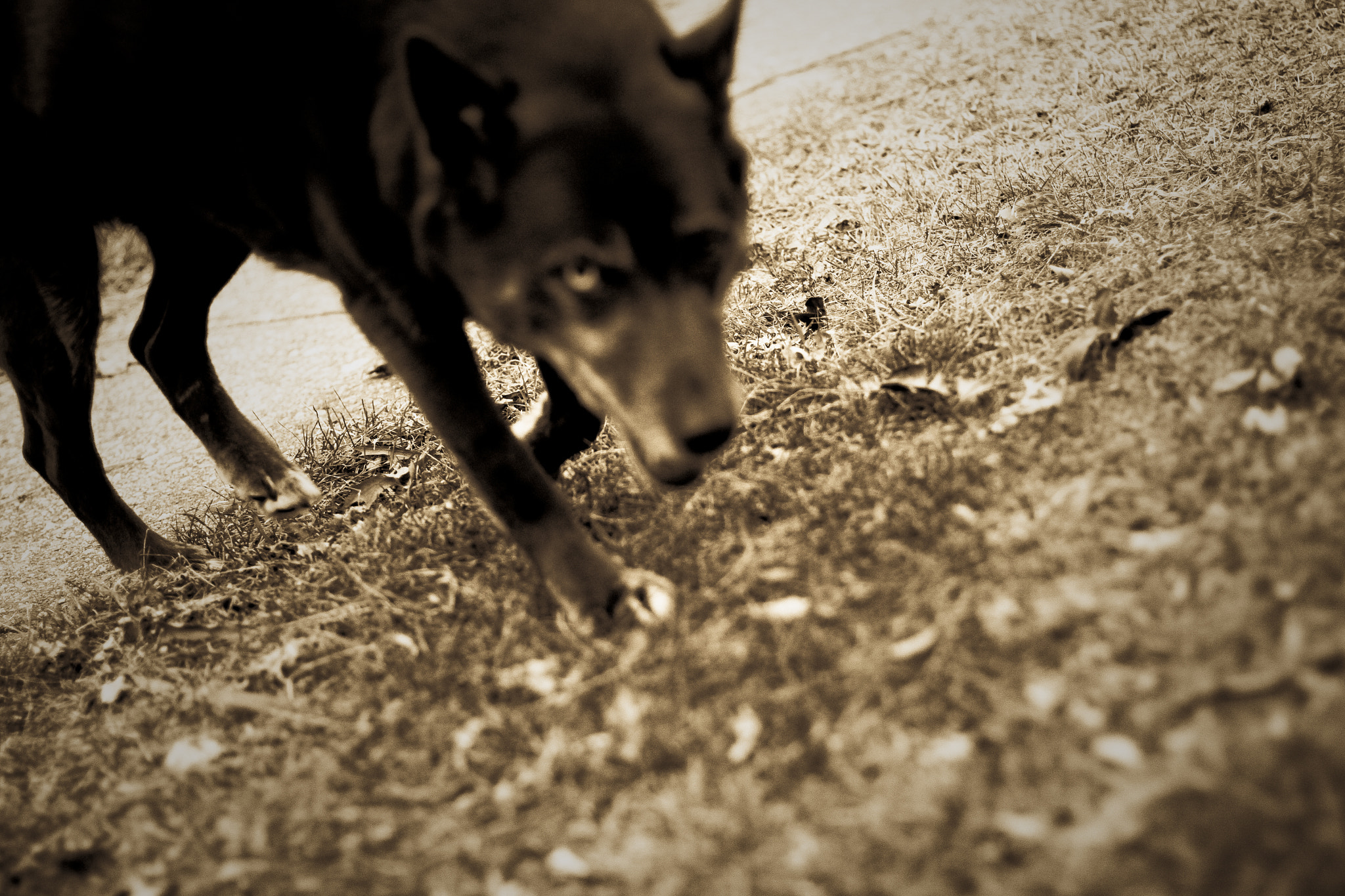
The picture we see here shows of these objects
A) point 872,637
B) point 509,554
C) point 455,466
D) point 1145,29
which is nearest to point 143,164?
point 455,466

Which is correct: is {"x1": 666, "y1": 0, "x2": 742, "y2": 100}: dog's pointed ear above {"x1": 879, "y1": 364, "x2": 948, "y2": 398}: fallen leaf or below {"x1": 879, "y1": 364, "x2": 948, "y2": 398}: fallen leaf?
above

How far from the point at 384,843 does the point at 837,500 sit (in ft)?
4.21

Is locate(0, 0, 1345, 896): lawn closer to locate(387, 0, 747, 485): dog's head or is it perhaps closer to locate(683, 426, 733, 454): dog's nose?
locate(683, 426, 733, 454): dog's nose

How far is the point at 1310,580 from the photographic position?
4.89 feet

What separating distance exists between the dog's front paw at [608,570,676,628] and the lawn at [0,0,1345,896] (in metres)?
0.05

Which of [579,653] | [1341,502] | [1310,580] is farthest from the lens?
[579,653]

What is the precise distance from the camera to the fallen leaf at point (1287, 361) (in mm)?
1921

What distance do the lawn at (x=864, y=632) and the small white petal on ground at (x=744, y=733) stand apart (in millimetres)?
12

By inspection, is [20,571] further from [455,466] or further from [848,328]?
[848,328]

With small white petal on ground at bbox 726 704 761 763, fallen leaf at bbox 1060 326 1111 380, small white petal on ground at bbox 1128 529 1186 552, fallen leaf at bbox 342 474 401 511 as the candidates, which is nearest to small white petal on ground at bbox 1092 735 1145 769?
small white petal on ground at bbox 1128 529 1186 552

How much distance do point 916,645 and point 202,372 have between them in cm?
256

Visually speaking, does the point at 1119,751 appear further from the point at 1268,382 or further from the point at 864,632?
the point at 1268,382

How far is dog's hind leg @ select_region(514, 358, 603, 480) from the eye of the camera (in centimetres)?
244

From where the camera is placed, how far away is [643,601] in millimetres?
1973
